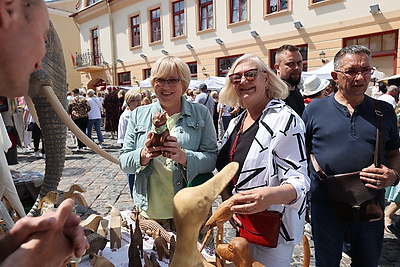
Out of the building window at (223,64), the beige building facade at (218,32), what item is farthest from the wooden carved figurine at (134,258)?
the building window at (223,64)

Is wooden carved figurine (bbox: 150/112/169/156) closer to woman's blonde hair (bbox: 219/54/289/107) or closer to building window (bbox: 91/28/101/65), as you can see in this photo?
woman's blonde hair (bbox: 219/54/289/107)

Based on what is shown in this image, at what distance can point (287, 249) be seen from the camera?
135 cm

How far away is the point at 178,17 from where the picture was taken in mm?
14680

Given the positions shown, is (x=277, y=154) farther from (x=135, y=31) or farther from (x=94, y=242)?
(x=135, y=31)

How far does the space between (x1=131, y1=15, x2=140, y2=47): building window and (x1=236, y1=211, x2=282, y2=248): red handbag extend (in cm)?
1682

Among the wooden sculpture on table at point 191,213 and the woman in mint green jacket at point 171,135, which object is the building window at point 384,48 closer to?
the woman in mint green jacket at point 171,135

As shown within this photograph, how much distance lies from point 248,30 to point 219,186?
39.5 feet

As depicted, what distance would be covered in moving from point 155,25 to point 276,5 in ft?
22.7

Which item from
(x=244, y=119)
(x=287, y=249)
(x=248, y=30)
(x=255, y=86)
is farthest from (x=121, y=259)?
(x=248, y=30)

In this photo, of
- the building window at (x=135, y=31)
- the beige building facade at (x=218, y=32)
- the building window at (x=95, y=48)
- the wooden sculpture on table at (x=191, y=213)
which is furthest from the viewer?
the building window at (x=95, y=48)

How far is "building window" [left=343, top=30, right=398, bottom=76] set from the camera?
9.02 meters

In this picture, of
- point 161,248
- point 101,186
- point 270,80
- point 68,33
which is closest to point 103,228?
point 161,248

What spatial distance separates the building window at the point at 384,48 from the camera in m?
9.02

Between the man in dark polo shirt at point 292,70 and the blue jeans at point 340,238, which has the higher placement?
the man in dark polo shirt at point 292,70
